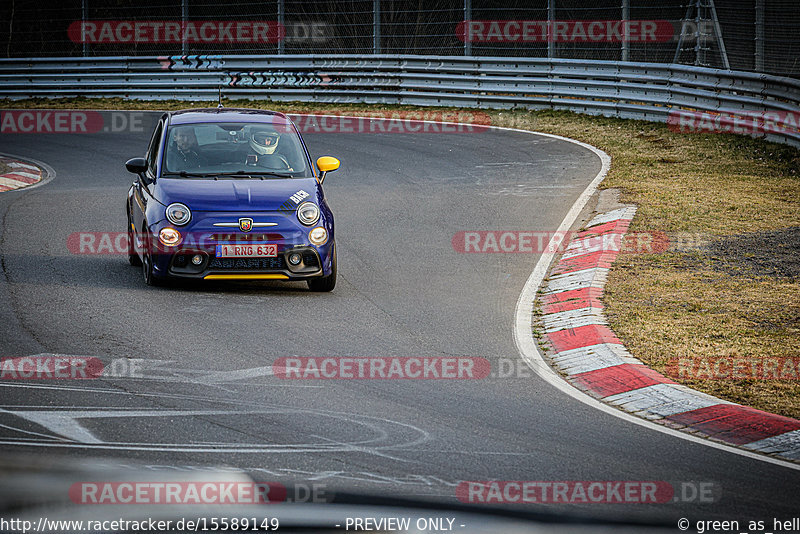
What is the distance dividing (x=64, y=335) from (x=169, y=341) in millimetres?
825

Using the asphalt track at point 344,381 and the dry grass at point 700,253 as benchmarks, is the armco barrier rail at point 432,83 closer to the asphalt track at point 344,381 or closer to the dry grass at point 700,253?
the dry grass at point 700,253

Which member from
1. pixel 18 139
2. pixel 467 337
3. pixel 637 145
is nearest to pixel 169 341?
pixel 467 337

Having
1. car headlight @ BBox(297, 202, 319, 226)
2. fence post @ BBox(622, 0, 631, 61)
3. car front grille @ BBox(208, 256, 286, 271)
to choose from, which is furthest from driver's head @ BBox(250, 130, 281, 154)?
fence post @ BBox(622, 0, 631, 61)

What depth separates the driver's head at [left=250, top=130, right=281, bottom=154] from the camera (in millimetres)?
10938

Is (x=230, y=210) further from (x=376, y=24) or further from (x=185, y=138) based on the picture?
(x=376, y=24)

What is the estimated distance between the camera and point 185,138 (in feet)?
35.8

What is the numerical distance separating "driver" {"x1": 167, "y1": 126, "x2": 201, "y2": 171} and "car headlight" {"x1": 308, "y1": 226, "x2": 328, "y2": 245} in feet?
5.08

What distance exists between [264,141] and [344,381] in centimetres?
442

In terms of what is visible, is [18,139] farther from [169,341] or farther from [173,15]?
[169,341]

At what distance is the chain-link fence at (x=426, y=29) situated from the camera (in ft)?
65.7

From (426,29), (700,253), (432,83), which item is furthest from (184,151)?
(426,29)

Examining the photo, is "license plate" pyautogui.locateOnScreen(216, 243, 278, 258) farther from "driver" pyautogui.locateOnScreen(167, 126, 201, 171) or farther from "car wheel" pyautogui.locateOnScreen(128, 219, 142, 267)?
"car wheel" pyautogui.locateOnScreen(128, 219, 142, 267)

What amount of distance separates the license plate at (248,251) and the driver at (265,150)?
1.31 m

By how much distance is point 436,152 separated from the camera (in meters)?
19.0
